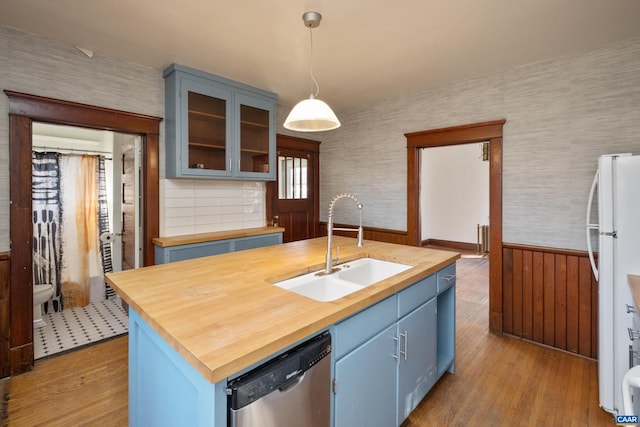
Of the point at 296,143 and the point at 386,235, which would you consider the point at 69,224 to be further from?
the point at 386,235

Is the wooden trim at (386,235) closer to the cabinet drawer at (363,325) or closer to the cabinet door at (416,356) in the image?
the cabinet door at (416,356)

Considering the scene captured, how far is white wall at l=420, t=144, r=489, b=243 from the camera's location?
652 centimetres

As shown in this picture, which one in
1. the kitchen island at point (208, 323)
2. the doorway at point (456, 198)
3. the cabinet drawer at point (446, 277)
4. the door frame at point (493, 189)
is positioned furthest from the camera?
the doorway at point (456, 198)

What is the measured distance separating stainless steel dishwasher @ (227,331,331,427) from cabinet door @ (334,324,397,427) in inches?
4.0

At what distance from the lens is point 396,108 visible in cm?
367

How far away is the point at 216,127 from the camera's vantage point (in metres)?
3.13

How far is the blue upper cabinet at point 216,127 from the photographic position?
287cm

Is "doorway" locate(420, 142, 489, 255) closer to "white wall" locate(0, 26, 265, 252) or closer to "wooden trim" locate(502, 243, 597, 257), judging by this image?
"wooden trim" locate(502, 243, 597, 257)

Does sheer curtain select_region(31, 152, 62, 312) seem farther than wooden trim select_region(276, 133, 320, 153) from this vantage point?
No

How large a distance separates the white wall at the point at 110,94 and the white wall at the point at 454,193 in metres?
4.36

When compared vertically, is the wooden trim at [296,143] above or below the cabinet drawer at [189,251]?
above

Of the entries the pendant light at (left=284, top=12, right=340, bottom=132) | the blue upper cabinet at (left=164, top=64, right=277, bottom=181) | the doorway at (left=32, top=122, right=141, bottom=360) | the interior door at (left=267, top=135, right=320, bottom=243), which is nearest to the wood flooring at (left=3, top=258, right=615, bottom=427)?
the doorway at (left=32, top=122, right=141, bottom=360)

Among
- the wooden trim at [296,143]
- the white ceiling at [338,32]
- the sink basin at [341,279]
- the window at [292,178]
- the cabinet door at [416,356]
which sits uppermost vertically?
the white ceiling at [338,32]

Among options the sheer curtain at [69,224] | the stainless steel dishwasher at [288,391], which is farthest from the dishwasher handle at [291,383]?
the sheer curtain at [69,224]
